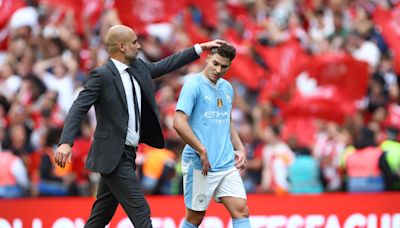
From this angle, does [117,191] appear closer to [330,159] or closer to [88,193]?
[88,193]

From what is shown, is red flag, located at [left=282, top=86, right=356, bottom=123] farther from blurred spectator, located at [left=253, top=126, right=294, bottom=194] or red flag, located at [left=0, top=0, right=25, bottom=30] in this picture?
red flag, located at [left=0, top=0, right=25, bottom=30]

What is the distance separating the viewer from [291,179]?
15.6 metres

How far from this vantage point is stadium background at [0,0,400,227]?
1328cm

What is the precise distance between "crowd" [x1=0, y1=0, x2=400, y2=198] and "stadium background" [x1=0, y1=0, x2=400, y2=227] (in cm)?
2

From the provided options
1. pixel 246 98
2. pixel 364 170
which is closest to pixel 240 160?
pixel 364 170

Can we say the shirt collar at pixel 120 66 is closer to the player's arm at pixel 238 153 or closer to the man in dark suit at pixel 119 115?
the man in dark suit at pixel 119 115

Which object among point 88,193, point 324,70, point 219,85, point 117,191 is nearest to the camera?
point 117,191

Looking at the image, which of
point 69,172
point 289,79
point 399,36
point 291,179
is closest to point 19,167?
point 69,172

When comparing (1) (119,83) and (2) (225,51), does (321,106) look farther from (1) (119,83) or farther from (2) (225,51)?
(1) (119,83)

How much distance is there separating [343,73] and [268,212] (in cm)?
484

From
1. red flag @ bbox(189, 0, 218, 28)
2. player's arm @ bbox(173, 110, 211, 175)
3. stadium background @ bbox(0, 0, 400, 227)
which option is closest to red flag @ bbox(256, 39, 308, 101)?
stadium background @ bbox(0, 0, 400, 227)

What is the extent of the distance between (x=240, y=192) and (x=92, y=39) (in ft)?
28.8

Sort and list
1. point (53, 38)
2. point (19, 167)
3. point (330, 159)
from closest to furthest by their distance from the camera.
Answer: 1. point (19, 167)
2. point (330, 159)
3. point (53, 38)

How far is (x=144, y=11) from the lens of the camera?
17.2m
